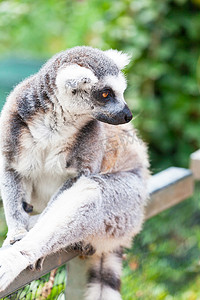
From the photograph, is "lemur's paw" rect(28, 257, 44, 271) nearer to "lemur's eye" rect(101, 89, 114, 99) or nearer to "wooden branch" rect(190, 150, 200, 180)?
"lemur's eye" rect(101, 89, 114, 99)

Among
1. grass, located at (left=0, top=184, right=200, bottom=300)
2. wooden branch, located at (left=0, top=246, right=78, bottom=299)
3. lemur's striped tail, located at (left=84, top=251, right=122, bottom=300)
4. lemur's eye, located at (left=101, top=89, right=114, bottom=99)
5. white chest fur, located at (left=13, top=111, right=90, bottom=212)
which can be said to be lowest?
grass, located at (left=0, top=184, right=200, bottom=300)

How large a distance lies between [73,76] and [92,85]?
0.47 feet

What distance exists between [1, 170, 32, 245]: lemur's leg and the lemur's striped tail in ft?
1.47

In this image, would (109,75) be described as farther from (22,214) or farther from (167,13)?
(167,13)

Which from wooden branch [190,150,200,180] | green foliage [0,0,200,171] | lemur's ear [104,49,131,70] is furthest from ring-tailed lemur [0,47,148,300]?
green foliage [0,0,200,171]

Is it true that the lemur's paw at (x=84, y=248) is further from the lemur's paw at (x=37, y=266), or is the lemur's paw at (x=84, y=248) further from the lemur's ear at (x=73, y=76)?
the lemur's ear at (x=73, y=76)

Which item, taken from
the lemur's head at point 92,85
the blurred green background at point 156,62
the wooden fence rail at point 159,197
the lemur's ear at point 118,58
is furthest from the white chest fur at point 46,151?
the blurred green background at point 156,62

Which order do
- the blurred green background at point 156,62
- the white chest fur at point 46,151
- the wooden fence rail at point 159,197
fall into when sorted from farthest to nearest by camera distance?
1. the blurred green background at point 156,62
2. the white chest fur at point 46,151
3. the wooden fence rail at point 159,197

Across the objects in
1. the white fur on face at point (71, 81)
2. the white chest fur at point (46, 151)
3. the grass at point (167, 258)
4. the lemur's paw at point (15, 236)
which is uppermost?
the white fur on face at point (71, 81)

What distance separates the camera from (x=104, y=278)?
8.79 feet

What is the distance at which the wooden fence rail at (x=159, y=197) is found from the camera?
2.25 meters

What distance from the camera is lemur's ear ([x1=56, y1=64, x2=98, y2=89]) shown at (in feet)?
8.04

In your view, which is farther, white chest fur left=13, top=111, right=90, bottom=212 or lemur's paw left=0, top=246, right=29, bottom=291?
white chest fur left=13, top=111, right=90, bottom=212

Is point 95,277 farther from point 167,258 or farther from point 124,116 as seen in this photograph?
point 167,258
